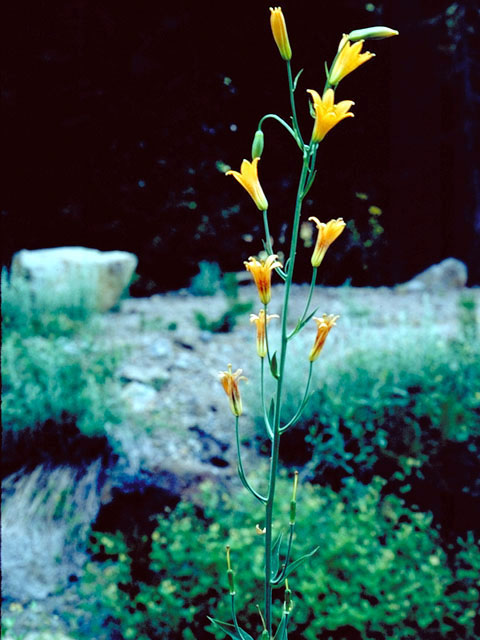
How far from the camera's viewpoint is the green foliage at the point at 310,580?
144 centimetres

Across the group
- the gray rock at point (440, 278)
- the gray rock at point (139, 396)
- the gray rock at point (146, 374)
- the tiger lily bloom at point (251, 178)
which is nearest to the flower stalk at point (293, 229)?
the tiger lily bloom at point (251, 178)

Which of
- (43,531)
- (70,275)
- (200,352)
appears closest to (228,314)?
(200,352)

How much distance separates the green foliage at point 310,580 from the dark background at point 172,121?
2.55ft

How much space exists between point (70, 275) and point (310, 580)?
1.75 metres

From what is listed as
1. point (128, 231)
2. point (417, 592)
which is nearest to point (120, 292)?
point (128, 231)

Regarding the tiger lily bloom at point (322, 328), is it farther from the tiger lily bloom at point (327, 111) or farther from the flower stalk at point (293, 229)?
the tiger lily bloom at point (327, 111)

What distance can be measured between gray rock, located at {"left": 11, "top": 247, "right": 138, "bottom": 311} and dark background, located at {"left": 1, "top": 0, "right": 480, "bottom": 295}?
382mm

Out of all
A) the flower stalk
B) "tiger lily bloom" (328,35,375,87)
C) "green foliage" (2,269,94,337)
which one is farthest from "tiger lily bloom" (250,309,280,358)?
"green foliage" (2,269,94,337)

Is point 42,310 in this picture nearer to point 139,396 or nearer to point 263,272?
point 139,396

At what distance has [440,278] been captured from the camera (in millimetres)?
3504

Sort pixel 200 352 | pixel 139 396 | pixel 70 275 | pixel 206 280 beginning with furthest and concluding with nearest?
pixel 206 280, pixel 70 275, pixel 200 352, pixel 139 396

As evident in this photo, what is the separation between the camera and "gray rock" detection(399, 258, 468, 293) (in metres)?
3.44

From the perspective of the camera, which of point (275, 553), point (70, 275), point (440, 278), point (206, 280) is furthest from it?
point (440, 278)

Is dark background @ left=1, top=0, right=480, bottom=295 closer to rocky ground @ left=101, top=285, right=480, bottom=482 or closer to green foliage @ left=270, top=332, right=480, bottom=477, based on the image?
rocky ground @ left=101, top=285, right=480, bottom=482
